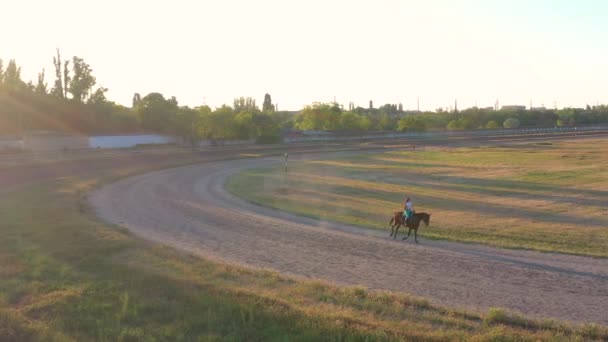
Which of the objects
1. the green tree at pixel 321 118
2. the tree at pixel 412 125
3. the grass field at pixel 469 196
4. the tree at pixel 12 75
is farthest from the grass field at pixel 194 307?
the tree at pixel 412 125

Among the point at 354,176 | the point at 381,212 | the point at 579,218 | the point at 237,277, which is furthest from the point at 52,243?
the point at 354,176

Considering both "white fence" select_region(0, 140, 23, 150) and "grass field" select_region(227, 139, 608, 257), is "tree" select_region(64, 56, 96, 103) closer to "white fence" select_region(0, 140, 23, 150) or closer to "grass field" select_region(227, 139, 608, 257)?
"white fence" select_region(0, 140, 23, 150)

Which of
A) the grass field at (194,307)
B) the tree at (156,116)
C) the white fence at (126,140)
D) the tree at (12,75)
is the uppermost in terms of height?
the tree at (12,75)

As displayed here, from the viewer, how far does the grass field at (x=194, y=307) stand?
1216cm

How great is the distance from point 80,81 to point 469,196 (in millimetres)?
84965

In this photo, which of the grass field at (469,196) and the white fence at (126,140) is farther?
the white fence at (126,140)

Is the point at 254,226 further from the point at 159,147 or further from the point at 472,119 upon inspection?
the point at 472,119

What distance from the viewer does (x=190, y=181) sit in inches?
1863

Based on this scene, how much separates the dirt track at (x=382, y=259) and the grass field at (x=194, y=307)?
1520 mm

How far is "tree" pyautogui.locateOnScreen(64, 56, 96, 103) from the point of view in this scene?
103250 millimetres

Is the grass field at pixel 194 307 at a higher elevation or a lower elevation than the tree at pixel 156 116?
lower

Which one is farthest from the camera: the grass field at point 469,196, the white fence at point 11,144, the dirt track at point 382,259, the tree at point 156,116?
the tree at point 156,116

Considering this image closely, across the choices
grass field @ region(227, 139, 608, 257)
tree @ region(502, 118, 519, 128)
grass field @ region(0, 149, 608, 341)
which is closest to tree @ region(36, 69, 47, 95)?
grass field @ region(227, 139, 608, 257)

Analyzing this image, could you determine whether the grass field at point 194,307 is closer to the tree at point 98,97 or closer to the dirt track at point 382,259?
the dirt track at point 382,259
